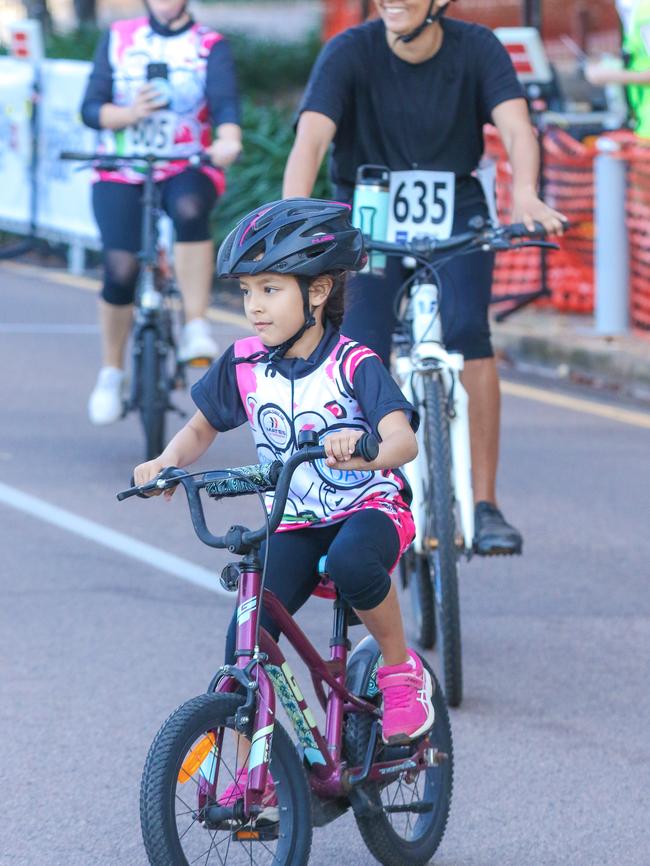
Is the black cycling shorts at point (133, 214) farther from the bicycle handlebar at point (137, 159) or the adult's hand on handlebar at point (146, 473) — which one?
the adult's hand on handlebar at point (146, 473)

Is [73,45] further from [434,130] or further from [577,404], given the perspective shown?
[434,130]

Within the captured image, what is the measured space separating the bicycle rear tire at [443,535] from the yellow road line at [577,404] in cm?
439

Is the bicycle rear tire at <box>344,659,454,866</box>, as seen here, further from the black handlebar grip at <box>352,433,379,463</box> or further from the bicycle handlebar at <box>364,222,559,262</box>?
the bicycle handlebar at <box>364,222,559,262</box>

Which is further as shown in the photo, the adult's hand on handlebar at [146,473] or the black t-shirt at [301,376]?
the black t-shirt at [301,376]

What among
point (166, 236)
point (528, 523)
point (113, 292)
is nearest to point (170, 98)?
point (113, 292)

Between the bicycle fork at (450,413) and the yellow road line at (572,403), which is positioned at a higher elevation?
the bicycle fork at (450,413)

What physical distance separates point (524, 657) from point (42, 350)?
640 centimetres

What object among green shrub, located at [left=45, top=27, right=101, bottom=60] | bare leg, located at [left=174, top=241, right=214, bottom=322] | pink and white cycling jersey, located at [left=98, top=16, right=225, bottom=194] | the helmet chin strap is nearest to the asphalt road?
bare leg, located at [left=174, top=241, right=214, bottom=322]

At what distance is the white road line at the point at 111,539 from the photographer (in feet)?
21.7

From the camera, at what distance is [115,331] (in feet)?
27.8

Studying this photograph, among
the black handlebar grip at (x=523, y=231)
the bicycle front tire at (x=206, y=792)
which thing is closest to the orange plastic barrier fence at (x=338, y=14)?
the black handlebar grip at (x=523, y=231)

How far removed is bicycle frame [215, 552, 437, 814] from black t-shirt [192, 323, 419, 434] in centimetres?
46

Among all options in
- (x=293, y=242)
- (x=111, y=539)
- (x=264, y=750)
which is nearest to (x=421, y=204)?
(x=111, y=539)

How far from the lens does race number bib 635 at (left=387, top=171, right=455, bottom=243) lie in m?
5.95
